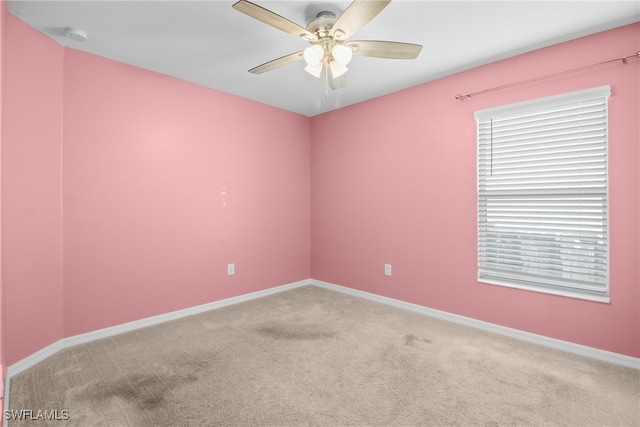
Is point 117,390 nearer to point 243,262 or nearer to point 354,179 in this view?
point 243,262

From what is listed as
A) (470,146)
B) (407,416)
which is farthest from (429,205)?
(407,416)

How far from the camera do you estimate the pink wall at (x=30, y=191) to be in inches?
83.5

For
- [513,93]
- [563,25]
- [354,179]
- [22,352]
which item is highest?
[563,25]

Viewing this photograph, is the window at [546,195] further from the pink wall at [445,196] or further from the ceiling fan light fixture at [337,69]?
the ceiling fan light fixture at [337,69]

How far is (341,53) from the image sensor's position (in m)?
1.97

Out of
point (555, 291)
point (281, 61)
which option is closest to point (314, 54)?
point (281, 61)

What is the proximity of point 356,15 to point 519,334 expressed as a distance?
277 cm

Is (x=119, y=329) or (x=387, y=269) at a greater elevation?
(x=387, y=269)

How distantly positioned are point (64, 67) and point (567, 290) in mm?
4368

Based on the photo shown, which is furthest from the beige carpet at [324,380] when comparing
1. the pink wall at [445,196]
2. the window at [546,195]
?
the window at [546,195]

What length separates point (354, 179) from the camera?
397cm

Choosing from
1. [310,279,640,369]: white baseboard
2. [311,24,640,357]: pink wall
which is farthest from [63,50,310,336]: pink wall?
[310,279,640,369]: white baseboard

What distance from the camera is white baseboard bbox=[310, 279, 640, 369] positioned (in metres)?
2.28

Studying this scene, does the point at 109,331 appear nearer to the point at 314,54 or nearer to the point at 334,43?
the point at 314,54
